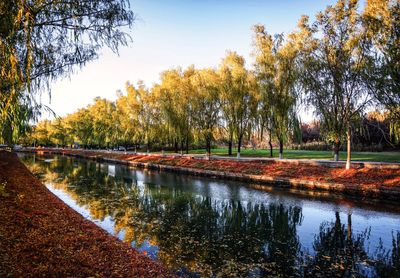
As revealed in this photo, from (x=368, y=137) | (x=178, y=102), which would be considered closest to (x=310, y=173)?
(x=178, y=102)

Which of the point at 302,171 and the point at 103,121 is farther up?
the point at 103,121

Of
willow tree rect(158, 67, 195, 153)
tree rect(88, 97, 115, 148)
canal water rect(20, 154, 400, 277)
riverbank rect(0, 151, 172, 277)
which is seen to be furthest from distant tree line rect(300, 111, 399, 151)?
tree rect(88, 97, 115, 148)

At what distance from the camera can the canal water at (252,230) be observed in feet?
33.2

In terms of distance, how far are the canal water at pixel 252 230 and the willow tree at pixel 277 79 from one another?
40.0 ft

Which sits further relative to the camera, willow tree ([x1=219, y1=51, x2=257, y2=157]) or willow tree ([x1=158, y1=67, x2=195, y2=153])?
willow tree ([x1=158, y1=67, x2=195, y2=153])

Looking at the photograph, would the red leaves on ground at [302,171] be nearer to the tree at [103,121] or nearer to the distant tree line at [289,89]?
the distant tree line at [289,89]

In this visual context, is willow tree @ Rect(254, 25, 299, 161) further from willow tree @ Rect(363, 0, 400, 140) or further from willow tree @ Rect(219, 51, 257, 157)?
willow tree @ Rect(363, 0, 400, 140)

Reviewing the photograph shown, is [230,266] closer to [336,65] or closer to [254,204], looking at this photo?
[254,204]

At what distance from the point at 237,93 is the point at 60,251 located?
109ft

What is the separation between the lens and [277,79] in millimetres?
34844

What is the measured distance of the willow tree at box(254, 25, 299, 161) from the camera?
34.2 m

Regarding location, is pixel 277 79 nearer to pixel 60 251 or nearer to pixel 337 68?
pixel 337 68

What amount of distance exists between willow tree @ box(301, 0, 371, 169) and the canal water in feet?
27.5


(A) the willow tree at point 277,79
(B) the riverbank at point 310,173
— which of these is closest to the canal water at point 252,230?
(B) the riverbank at point 310,173
